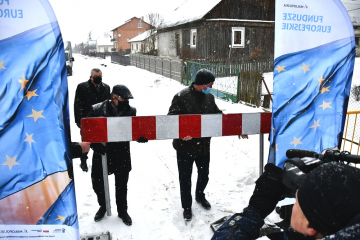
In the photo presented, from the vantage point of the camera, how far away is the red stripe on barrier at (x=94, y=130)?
3.37 m

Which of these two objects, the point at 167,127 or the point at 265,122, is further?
the point at 265,122

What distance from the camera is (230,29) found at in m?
25.6

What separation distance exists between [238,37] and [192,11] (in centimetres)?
537

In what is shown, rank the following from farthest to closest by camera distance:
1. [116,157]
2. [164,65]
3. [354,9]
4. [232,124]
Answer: [354,9] → [164,65] → [116,157] → [232,124]

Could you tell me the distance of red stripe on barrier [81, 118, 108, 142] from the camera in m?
3.37

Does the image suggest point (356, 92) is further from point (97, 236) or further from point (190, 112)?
point (97, 236)

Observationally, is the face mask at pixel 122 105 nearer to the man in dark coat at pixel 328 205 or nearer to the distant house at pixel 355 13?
the man in dark coat at pixel 328 205

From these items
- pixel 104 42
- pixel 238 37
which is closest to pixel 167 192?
pixel 238 37

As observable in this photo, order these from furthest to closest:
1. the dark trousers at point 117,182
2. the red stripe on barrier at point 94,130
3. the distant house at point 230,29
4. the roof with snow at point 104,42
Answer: the roof with snow at point 104,42 → the distant house at point 230,29 → the dark trousers at point 117,182 → the red stripe on barrier at point 94,130

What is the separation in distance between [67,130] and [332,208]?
2.00 m

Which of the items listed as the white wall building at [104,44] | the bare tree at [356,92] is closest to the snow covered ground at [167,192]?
the bare tree at [356,92]

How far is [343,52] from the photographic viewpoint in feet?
10.3

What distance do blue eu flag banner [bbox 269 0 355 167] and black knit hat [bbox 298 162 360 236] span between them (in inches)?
85.2

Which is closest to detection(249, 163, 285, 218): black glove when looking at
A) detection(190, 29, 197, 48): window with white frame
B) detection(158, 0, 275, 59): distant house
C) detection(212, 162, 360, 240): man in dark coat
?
detection(212, 162, 360, 240): man in dark coat
